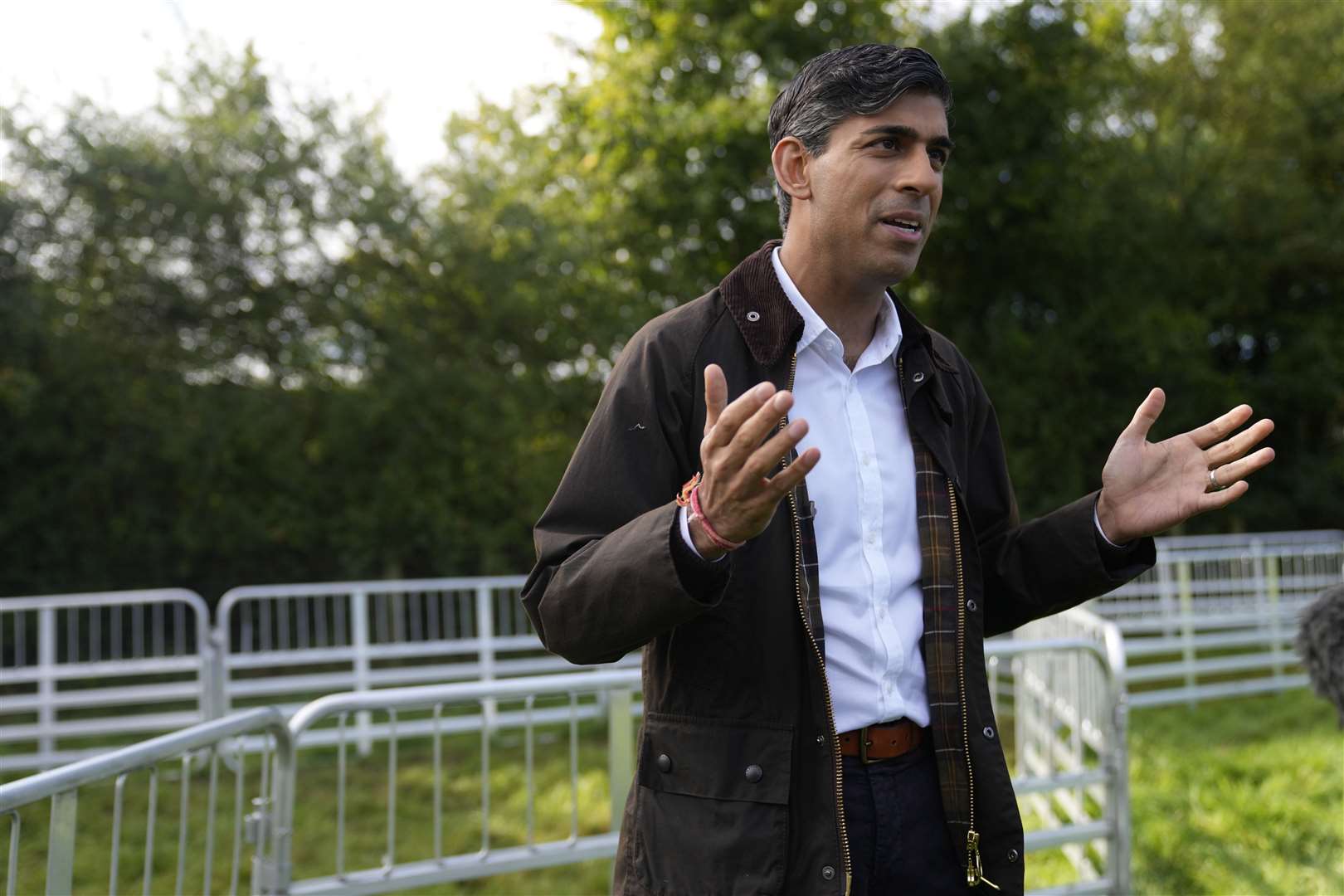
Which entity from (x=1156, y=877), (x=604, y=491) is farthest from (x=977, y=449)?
(x=1156, y=877)

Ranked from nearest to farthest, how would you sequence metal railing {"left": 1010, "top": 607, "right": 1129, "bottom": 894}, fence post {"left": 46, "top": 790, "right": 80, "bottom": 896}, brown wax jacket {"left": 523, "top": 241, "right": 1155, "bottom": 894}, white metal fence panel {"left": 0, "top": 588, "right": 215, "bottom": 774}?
brown wax jacket {"left": 523, "top": 241, "right": 1155, "bottom": 894} < fence post {"left": 46, "top": 790, "right": 80, "bottom": 896} < metal railing {"left": 1010, "top": 607, "right": 1129, "bottom": 894} < white metal fence panel {"left": 0, "top": 588, "right": 215, "bottom": 774}

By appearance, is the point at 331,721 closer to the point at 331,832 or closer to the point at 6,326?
the point at 331,832

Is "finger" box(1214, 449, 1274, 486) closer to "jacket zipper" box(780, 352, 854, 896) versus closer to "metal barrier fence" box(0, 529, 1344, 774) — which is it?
"jacket zipper" box(780, 352, 854, 896)

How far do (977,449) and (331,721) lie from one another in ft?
23.0

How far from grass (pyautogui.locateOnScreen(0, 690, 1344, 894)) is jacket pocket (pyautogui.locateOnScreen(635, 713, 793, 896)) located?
2.90 metres

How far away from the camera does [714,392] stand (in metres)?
1.47

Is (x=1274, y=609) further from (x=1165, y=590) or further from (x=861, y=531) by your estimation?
(x=861, y=531)

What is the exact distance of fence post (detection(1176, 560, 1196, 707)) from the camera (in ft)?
30.3

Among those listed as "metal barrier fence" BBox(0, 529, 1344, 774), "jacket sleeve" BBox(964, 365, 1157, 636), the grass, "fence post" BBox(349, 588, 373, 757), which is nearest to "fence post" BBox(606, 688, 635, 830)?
the grass

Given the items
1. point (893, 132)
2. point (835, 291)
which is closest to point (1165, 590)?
point (835, 291)

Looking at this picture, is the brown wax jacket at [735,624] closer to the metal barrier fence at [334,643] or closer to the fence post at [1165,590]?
the metal barrier fence at [334,643]

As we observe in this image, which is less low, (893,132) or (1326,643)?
(893,132)

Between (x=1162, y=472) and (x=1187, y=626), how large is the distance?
8269 mm

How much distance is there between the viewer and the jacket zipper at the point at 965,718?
1.78 meters
